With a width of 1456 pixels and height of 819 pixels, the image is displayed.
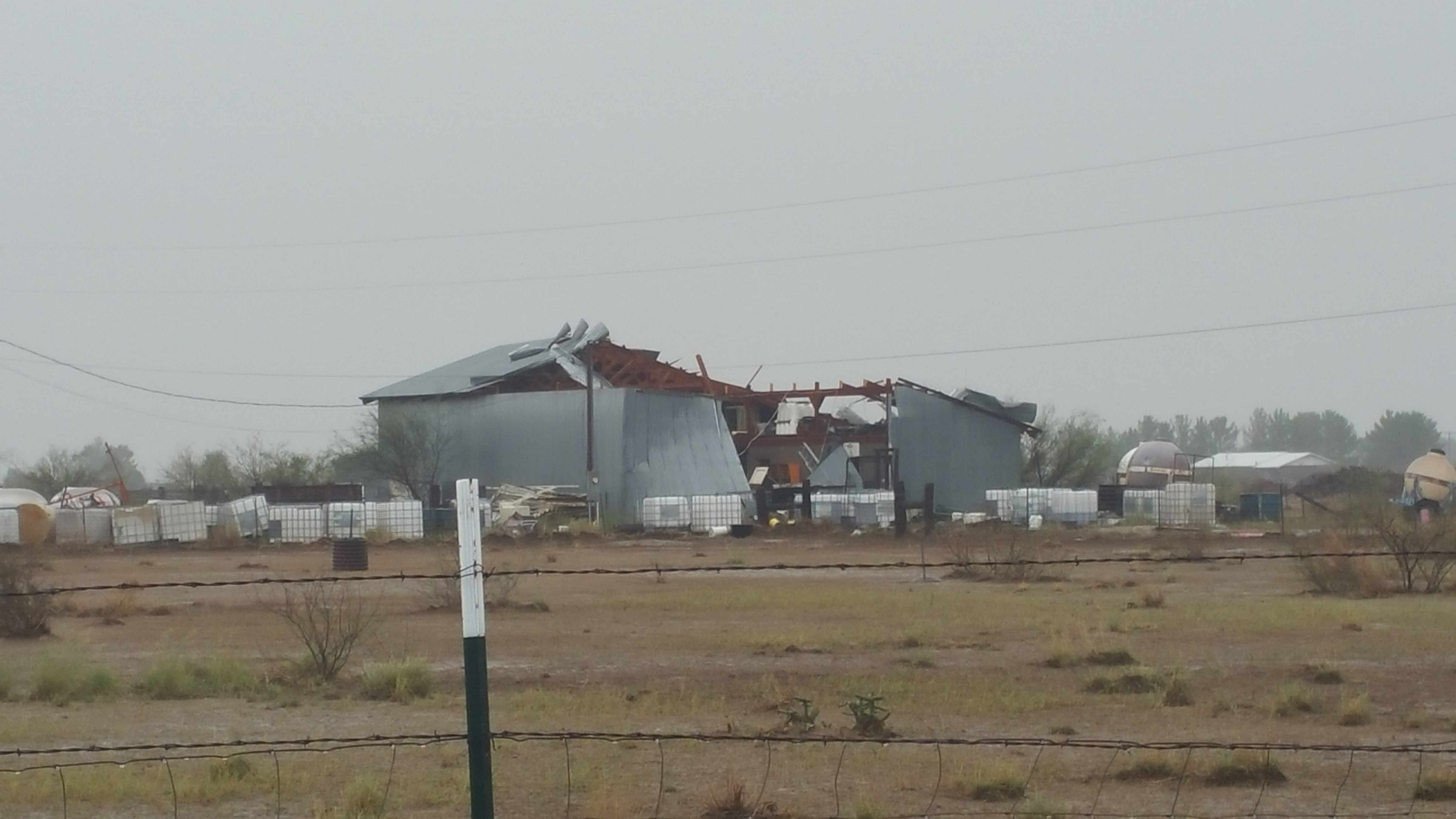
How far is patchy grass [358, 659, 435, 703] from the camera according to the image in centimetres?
1483

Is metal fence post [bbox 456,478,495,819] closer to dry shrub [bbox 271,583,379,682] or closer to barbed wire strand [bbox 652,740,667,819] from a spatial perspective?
barbed wire strand [bbox 652,740,667,819]

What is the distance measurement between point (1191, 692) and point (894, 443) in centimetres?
5412

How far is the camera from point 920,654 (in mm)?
18500

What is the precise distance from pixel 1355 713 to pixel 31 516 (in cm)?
5088

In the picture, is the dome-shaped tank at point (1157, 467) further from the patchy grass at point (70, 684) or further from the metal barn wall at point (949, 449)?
the patchy grass at point (70, 684)

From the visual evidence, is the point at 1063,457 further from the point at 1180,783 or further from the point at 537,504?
the point at 1180,783

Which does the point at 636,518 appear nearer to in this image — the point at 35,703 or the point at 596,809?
the point at 35,703

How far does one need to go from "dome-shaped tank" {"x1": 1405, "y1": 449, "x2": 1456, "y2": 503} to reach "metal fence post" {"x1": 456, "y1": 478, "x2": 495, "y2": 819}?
59.7 m

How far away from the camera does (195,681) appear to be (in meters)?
16.0

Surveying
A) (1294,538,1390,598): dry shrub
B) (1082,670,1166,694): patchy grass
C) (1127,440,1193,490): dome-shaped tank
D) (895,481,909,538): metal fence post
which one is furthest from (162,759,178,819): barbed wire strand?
(1127,440,1193,490): dome-shaped tank

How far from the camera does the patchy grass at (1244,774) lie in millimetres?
10117

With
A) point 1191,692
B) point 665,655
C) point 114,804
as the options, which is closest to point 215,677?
point 665,655

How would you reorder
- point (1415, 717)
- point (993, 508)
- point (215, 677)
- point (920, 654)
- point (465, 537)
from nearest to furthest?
point (465, 537)
point (1415, 717)
point (215, 677)
point (920, 654)
point (993, 508)

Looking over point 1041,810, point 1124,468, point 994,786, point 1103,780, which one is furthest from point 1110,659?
point 1124,468
